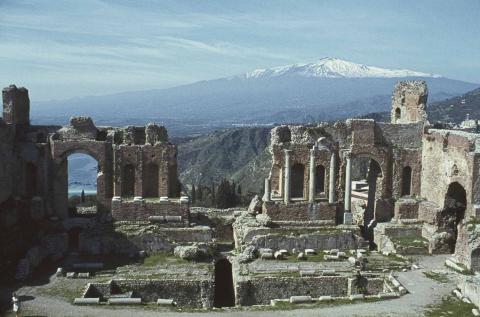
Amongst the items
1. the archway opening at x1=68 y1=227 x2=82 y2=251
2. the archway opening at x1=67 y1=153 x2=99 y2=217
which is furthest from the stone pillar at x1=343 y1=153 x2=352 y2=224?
the archway opening at x1=68 y1=227 x2=82 y2=251

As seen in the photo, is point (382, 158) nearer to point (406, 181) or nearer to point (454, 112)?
point (406, 181)

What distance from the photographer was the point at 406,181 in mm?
42969

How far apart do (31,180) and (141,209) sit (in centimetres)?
864

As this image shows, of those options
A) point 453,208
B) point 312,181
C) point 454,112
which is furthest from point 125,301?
point 454,112

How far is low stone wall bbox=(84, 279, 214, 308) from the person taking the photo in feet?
101

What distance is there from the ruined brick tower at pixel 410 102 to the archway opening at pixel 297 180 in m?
10.4

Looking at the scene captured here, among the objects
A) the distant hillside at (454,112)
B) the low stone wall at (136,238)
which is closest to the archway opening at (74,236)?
the low stone wall at (136,238)

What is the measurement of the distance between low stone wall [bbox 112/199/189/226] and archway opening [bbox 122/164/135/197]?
299 centimetres

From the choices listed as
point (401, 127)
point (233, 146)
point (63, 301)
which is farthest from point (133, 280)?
point (233, 146)

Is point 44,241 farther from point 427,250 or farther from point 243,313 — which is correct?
point 427,250

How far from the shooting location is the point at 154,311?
1075 inches

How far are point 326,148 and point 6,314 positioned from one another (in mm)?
23438

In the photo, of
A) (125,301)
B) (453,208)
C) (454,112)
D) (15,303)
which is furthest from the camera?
(454,112)

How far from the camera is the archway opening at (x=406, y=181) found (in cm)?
4275
